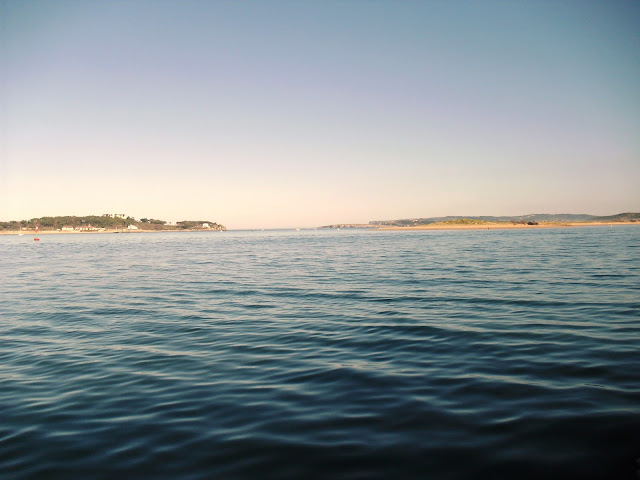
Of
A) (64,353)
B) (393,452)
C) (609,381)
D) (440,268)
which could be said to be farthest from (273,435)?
(440,268)

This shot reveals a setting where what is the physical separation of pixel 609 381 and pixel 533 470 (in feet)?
14.4

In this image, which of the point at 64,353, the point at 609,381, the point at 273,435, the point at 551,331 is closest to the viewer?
the point at 273,435

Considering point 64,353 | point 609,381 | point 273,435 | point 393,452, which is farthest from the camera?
point 64,353

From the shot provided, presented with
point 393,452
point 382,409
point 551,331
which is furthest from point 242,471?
point 551,331

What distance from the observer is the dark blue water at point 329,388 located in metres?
5.65

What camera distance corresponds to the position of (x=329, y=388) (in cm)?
839

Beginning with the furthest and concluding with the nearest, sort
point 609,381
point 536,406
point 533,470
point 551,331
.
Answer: point 551,331 → point 609,381 → point 536,406 → point 533,470

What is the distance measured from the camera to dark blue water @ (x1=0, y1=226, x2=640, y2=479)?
565 centimetres

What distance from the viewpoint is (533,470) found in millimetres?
5270

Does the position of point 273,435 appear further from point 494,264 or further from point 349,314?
point 494,264

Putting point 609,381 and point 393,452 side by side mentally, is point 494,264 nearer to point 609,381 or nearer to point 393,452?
point 609,381

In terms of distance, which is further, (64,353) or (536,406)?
(64,353)

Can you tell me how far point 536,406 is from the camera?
7176 millimetres

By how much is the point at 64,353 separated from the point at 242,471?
8.91 m
